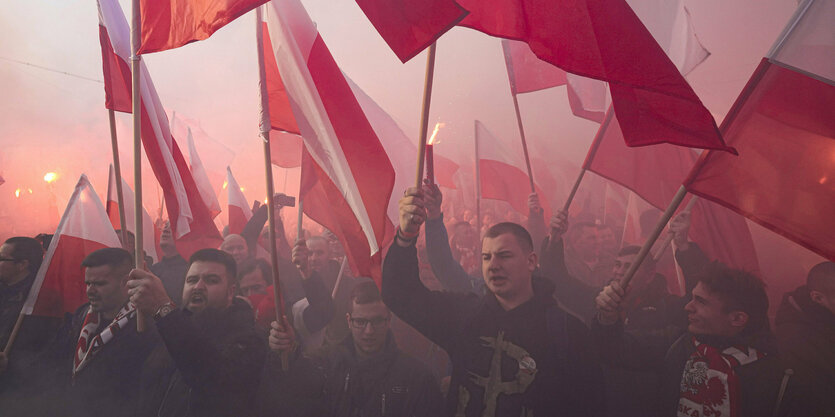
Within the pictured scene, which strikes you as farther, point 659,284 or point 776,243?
point 776,243

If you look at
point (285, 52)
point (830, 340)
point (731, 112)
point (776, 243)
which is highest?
point (285, 52)

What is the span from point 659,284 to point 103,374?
11.8ft

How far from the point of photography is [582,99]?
4.16 m

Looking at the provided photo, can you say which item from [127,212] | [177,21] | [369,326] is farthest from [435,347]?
[127,212]

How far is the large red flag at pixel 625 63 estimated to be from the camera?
72.9 inches

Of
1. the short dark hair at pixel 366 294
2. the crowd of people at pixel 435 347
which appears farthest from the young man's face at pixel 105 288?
the short dark hair at pixel 366 294

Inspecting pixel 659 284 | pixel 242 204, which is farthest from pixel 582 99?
pixel 242 204

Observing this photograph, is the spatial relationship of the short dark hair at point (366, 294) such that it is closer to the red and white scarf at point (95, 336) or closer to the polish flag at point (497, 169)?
the red and white scarf at point (95, 336)

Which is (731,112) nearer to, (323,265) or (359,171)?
(359,171)

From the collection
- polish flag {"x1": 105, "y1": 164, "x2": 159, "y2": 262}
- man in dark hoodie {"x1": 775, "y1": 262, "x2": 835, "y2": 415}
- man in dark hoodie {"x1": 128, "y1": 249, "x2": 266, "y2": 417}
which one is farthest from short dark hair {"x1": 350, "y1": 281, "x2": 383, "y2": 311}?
polish flag {"x1": 105, "y1": 164, "x2": 159, "y2": 262}

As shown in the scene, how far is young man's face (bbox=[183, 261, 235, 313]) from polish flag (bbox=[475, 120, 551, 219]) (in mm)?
3023

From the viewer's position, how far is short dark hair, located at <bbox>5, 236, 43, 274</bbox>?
11.4ft

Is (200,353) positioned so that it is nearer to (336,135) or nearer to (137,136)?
(137,136)

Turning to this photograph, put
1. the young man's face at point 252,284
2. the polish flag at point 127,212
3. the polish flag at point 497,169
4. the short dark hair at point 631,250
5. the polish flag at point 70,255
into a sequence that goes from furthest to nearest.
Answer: the polish flag at point 497,169
the polish flag at point 127,212
the young man's face at point 252,284
the short dark hair at point 631,250
the polish flag at point 70,255
